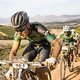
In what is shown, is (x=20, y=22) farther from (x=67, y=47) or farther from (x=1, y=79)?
(x=67, y=47)

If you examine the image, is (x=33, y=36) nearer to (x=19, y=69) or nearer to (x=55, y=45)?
(x=55, y=45)

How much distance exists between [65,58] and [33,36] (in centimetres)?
588

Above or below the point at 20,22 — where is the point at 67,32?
below

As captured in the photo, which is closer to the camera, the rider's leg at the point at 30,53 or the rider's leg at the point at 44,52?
the rider's leg at the point at 44,52

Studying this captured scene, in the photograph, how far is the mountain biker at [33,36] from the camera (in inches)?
285

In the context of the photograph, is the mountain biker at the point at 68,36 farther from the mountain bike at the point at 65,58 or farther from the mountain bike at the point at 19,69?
the mountain bike at the point at 19,69

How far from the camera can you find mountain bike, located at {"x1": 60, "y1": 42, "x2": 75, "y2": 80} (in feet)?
42.5

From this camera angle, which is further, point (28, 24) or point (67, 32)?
point (67, 32)

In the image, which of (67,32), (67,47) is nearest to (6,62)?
(67,47)

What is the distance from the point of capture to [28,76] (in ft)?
24.0

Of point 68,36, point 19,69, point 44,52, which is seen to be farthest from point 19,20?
point 68,36

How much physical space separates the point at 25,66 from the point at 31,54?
1679mm

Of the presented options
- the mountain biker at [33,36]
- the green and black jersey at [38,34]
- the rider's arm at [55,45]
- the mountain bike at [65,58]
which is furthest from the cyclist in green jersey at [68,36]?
the rider's arm at [55,45]

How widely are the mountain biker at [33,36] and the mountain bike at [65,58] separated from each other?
4.25m
